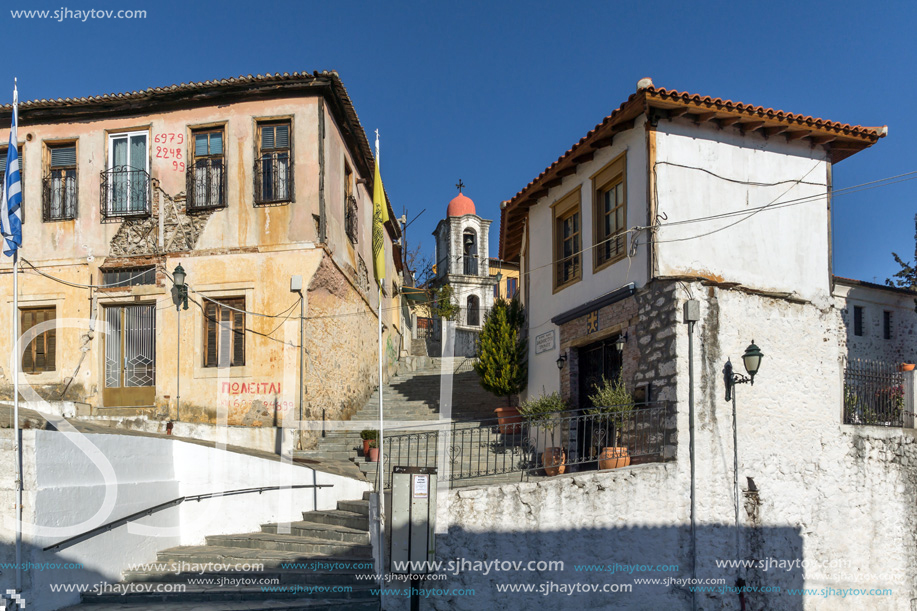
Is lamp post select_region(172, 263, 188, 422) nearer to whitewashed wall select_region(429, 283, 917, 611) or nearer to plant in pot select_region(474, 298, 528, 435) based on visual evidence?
plant in pot select_region(474, 298, 528, 435)

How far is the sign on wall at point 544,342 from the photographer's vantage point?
13938mm

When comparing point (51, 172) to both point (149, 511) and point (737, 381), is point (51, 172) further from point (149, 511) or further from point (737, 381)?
point (737, 381)

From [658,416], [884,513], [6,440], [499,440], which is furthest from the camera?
[499,440]

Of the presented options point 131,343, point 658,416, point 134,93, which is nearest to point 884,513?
point 658,416

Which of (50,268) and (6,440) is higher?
(50,268)

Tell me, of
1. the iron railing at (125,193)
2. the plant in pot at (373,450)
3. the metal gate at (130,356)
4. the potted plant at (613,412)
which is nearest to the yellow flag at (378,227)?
the plant in pot at (373,450)

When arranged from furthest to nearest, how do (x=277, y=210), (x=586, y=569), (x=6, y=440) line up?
1. (x=277, y=210)
2. (x=586, y=569)
3. (x=6, y=440)

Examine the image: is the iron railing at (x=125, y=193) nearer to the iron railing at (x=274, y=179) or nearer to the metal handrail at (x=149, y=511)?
the iron railing at (x=274, y=179)

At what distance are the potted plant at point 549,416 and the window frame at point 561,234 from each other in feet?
6.73

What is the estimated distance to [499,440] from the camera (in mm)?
13578

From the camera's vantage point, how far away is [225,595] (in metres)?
8.59

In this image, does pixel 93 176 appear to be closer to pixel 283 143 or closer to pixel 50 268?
pixel 50 268

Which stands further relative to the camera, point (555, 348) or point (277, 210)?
point (277, 210)

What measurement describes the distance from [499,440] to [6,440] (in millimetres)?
7901
